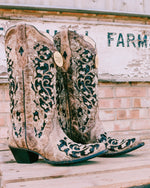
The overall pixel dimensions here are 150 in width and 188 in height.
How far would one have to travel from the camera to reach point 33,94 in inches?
44.9

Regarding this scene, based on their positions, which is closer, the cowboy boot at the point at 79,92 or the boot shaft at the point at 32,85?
the boot shaft at the point at 32,85

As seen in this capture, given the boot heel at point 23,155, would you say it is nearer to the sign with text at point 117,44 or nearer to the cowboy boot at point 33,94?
the cowboy boot at point 33,94

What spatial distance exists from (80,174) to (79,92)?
50cm

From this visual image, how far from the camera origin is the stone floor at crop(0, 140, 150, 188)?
2.75 feet

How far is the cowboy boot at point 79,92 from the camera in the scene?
1.32 m

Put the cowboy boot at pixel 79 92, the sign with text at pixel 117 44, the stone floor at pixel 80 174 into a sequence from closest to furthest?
1. the stone floor at pixel 80 174
2. the cowboy boot at pixel 79 92
3. the sign with text at pixel 117 44

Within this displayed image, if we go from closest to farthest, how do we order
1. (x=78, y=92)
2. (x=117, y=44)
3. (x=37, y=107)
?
(x=37, y=107) < (x=78, y=92) < (x=117, y=44)

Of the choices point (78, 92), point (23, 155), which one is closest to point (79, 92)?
point (78, 92)

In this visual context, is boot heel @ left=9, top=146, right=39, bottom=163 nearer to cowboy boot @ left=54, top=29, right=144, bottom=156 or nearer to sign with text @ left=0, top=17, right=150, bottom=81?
cowboy boot @ left=54, top=29, right=144, bottom=156

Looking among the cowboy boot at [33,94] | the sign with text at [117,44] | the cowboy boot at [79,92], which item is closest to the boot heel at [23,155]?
the cowboy boot at [33,94]

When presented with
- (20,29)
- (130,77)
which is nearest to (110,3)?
(130,77)

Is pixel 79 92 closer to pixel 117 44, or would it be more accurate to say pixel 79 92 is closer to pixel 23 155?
pixel 23 155

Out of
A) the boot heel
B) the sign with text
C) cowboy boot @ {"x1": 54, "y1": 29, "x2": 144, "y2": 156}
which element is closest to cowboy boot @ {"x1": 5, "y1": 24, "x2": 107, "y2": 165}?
the boot heel

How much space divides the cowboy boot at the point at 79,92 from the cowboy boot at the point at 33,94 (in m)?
0.17
